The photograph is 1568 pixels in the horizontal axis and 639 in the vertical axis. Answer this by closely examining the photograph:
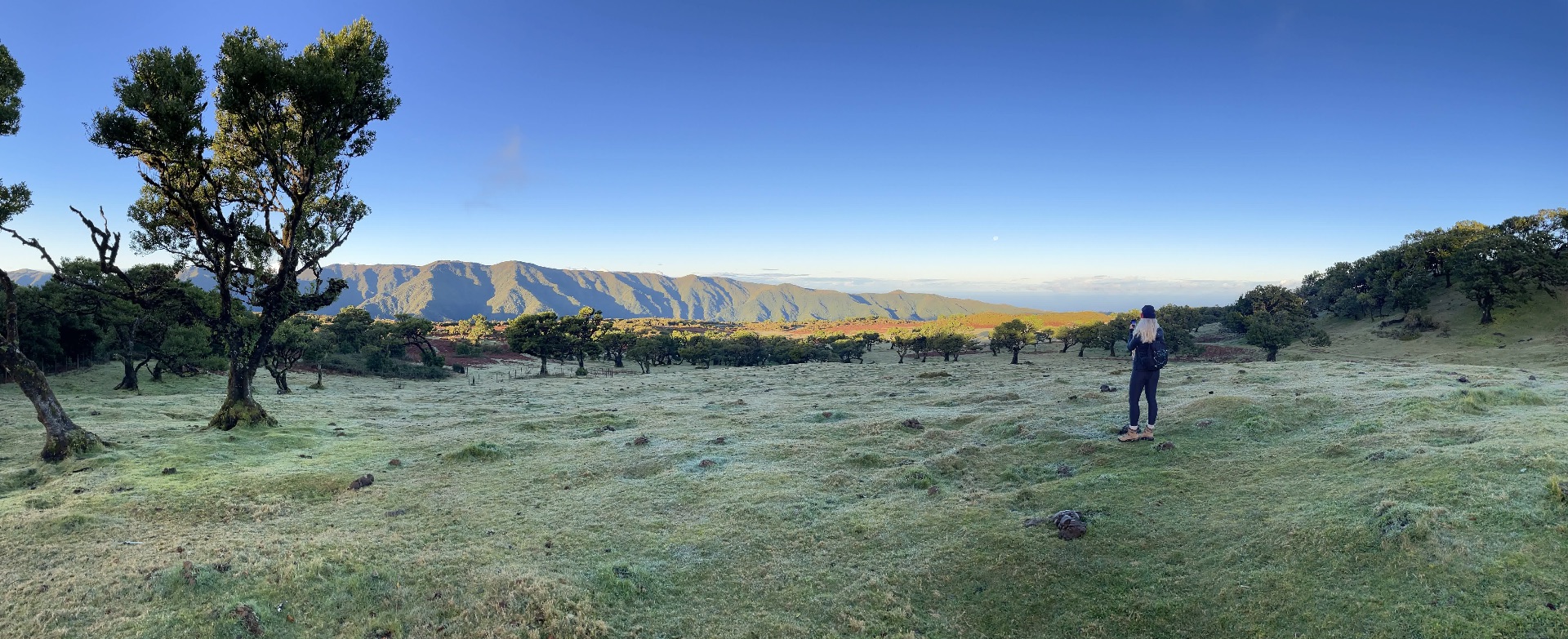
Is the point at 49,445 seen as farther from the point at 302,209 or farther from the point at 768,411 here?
the point at 768,411

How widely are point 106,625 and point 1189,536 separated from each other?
51.1ft

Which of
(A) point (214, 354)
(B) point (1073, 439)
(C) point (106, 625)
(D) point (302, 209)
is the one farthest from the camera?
(A) point (214, 354)

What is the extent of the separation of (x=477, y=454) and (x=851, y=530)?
506 inches

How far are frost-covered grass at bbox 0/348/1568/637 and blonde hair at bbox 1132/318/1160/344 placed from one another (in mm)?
2649

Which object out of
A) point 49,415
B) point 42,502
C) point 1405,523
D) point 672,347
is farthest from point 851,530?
point 672,347

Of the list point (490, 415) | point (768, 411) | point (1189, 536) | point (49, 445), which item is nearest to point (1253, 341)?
point (768, 411)

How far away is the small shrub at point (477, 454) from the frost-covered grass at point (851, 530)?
96 millimetres

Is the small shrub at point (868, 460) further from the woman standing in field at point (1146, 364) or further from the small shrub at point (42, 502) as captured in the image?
the small shrub at point (42, 502)

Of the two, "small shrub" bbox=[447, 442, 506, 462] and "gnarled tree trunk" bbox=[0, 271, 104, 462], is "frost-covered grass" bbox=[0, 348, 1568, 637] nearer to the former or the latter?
"small shrub" bbox=[447, 442, 506, 462]

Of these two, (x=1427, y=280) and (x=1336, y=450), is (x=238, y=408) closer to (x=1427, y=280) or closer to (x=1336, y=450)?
(x=1336, y=450)

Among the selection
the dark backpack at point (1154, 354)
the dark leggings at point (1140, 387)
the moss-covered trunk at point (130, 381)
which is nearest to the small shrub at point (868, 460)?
the dark leggings at point (1140, 387)

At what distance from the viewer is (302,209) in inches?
909

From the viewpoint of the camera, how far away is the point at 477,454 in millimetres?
17969

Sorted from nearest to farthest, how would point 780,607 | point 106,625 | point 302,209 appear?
point 106,625 < point 780,607 < point 302,209
